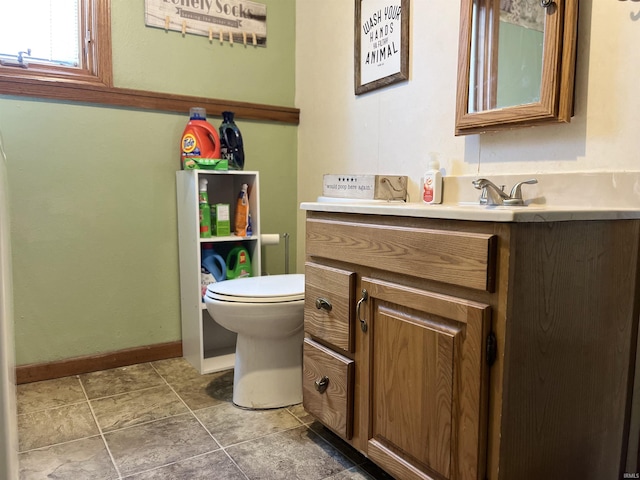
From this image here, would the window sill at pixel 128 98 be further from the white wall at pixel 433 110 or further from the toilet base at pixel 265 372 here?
the toilet base at pixel 265 372

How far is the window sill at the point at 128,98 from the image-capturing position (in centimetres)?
191

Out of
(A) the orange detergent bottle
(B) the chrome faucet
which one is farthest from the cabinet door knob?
(A) the orange detergent bottle

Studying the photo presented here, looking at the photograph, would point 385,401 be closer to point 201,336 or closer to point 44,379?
point 201,336

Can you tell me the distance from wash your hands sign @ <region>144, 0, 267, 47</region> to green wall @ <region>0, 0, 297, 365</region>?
0.04m

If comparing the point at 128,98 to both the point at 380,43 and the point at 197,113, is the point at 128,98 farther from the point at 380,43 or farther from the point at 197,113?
the point at 380,43

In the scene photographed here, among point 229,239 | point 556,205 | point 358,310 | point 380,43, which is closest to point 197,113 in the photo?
point 229,239

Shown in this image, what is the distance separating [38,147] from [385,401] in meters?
1.70

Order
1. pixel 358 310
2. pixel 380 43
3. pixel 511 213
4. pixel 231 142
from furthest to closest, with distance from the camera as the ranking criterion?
1. pixel 231 142
2. pixel 380 43
3. pixel 358 310
4. pixel 511 213

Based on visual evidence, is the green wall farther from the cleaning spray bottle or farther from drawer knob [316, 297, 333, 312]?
drawer knob [316, 297, 333, 312]

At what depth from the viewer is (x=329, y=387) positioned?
1.43 meters

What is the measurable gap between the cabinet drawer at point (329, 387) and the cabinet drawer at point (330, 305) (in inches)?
1.7

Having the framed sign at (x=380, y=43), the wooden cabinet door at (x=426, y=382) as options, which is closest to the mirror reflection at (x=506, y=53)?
the framed sign at (x=380, y=43)

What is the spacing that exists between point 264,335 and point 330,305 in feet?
1.44

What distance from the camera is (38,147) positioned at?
1963 mm
